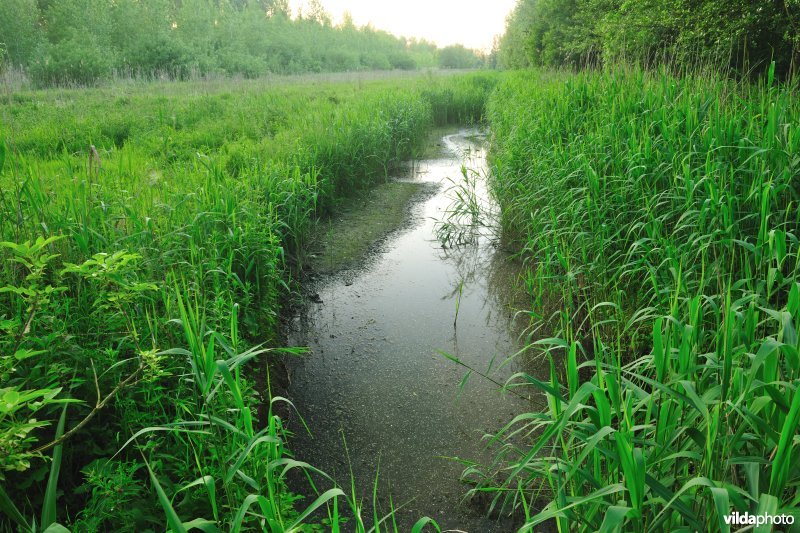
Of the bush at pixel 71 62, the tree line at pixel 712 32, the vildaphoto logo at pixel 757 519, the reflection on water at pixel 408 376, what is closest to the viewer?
the vildaphoto logo at pixel 757 519

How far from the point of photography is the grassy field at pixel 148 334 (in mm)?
1264

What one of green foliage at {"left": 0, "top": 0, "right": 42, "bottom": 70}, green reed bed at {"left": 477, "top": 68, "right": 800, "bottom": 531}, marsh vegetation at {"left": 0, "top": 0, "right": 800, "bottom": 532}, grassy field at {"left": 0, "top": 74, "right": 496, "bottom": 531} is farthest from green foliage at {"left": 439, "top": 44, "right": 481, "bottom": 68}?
grassy field at {"left": 0, "top": 74, "right": 496, "bottom": 531}

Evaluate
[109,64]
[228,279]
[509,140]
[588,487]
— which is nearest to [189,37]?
[109,64]

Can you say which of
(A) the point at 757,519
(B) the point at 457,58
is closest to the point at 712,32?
(A) the point at 757,519

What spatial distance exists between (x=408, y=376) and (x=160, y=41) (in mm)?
26348

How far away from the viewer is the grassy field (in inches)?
49.8

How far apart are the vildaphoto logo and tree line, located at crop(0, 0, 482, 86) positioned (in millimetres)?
6971

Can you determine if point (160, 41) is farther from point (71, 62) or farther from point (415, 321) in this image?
point (415, 321)

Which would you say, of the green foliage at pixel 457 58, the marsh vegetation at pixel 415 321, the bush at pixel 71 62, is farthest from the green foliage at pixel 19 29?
the green foliage at pixel 457 58

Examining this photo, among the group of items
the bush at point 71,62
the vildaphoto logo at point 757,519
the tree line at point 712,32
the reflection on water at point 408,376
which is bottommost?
the reflection on water at point 408,376

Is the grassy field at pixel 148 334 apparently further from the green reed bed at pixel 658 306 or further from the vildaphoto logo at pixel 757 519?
the vildaphoto logo at pixel 757 519

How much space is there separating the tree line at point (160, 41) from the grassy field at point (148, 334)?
3776 mm

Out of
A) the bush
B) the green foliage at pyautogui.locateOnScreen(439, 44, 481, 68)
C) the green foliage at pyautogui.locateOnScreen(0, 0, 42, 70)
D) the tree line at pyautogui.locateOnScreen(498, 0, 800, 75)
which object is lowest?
the tree line at pyautogui.locateOnScreen(498, 0, 800, 75)

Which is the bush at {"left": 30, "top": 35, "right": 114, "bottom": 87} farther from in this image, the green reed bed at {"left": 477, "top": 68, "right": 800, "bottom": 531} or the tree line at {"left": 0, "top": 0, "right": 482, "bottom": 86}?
the green reed bed at {"left": 477, "top": 68, "right": 800, "bottom": 531}
